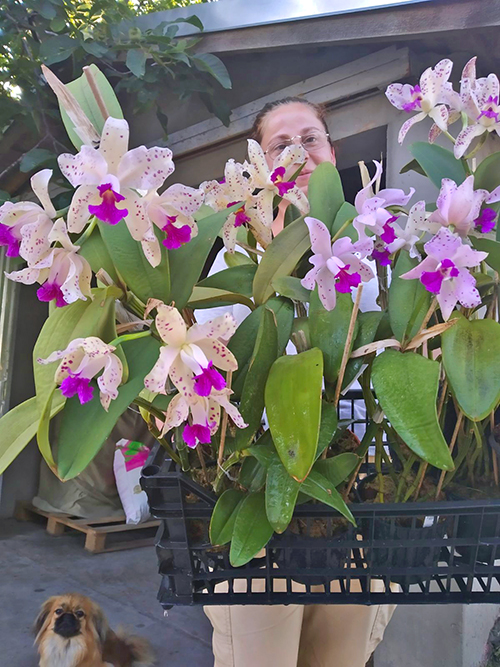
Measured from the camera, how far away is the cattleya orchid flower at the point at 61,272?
429 millimetres

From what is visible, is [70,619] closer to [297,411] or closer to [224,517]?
[224,517]

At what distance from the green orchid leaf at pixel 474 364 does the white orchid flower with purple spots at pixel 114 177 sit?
266 mm

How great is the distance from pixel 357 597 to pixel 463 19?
1.37 m

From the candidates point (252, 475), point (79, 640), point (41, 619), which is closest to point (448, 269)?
point (252, 475)

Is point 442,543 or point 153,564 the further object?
point 153,564

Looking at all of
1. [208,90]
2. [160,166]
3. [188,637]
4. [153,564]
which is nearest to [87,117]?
[160,166]

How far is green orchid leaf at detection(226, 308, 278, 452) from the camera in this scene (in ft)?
1.52

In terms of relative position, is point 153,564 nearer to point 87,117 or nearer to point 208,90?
point 208,90

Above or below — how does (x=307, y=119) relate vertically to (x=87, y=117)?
above

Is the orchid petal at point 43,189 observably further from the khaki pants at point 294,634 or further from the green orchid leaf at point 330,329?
the khaki pants at point 294,634

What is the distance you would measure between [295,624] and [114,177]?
86cm

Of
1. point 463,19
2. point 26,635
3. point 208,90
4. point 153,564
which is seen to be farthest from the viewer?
point 153,564

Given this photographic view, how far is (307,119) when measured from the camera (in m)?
1.15

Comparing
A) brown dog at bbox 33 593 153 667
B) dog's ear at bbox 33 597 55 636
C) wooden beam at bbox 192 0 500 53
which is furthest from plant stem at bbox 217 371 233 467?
dog's ear at bbox 33 597 55 636
